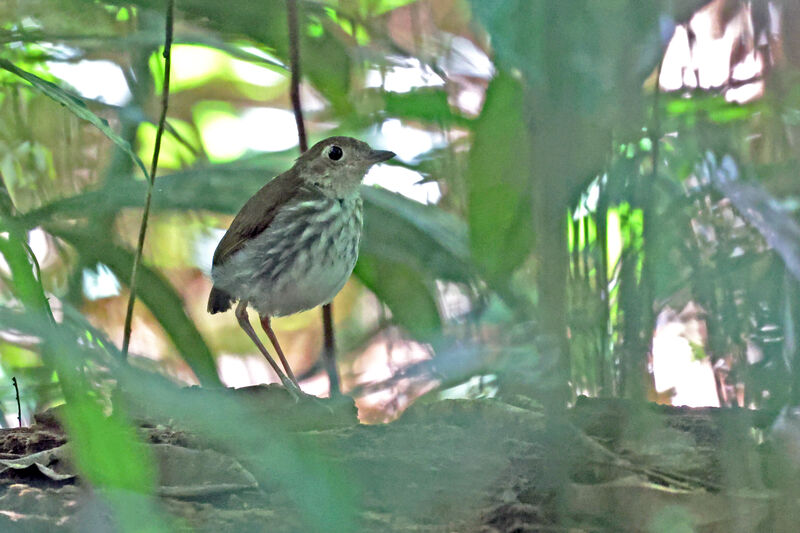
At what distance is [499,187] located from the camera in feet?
3.78

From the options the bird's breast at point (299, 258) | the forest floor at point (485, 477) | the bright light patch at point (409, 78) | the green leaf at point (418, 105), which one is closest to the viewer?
the forest floor at point (485, 477)

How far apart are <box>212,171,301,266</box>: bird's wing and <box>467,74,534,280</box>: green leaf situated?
1.54 m

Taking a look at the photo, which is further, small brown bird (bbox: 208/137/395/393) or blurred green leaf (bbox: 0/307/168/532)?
small brown bird (bbox: 208/137/395/393)

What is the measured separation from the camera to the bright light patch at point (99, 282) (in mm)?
1951

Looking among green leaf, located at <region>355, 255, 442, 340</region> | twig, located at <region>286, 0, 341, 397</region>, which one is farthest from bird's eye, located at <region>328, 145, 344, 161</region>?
green leaf, located at <region>355, 255, 442, 340</region>

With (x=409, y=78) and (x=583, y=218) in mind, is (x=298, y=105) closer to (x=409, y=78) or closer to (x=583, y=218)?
(x=409, y=78)

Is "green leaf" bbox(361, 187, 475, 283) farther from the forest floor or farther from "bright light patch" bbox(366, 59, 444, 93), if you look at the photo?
the forest floor

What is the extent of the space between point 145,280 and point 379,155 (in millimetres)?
949

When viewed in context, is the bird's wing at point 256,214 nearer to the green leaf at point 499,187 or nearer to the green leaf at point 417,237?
the green leaf at point 417,237

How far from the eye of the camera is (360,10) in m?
2.11

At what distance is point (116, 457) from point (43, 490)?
818 millimetres

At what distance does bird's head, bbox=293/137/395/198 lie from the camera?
2.75 metres

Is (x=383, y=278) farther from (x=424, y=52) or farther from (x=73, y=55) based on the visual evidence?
(x=73, y=55)

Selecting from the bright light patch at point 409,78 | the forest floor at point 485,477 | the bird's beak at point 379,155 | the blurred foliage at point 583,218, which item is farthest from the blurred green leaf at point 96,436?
the bird's beak at point 379,155
